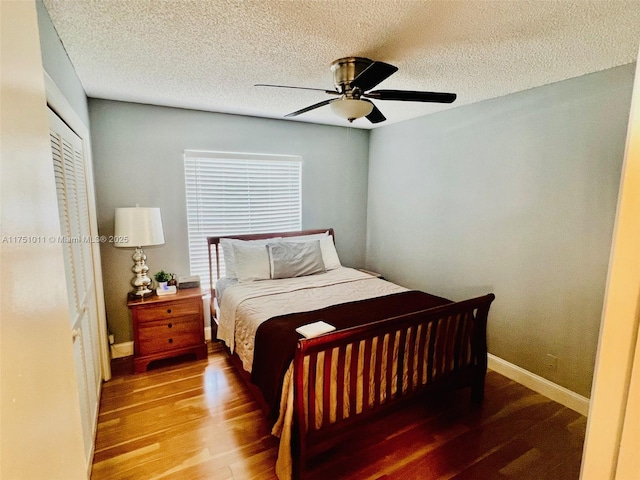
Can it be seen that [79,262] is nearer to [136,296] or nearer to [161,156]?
[136,296]

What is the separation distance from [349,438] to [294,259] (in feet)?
5.63

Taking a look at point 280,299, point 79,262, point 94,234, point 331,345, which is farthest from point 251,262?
point 331,345

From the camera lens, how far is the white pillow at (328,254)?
353 centimetres

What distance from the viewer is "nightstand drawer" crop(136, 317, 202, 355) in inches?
109

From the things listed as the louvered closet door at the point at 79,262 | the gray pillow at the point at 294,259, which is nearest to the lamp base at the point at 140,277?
the louvered closet door at the point at 79,262

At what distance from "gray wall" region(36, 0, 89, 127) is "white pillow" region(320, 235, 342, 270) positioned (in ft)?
7.94

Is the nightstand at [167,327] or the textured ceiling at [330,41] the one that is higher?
the textured ceiling at [330,41]

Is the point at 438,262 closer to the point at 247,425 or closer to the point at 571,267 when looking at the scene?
the point at 571,267

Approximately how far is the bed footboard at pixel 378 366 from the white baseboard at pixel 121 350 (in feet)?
7.28

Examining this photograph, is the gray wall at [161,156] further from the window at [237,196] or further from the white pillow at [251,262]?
the white pillow at [251,262]

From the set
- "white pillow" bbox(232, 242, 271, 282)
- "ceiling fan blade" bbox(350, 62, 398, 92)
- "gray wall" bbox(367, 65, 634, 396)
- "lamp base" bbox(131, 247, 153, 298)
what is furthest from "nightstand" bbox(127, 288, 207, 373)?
"gray wall" bbox(367, 65, 634, 396)

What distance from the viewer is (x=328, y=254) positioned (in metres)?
3.57

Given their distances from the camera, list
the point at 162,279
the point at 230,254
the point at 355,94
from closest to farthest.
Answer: the point at 355,94 → the point at 162,279 → the point at 230,254

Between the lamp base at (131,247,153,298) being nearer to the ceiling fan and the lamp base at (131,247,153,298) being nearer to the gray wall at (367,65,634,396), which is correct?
the ceiling fan
